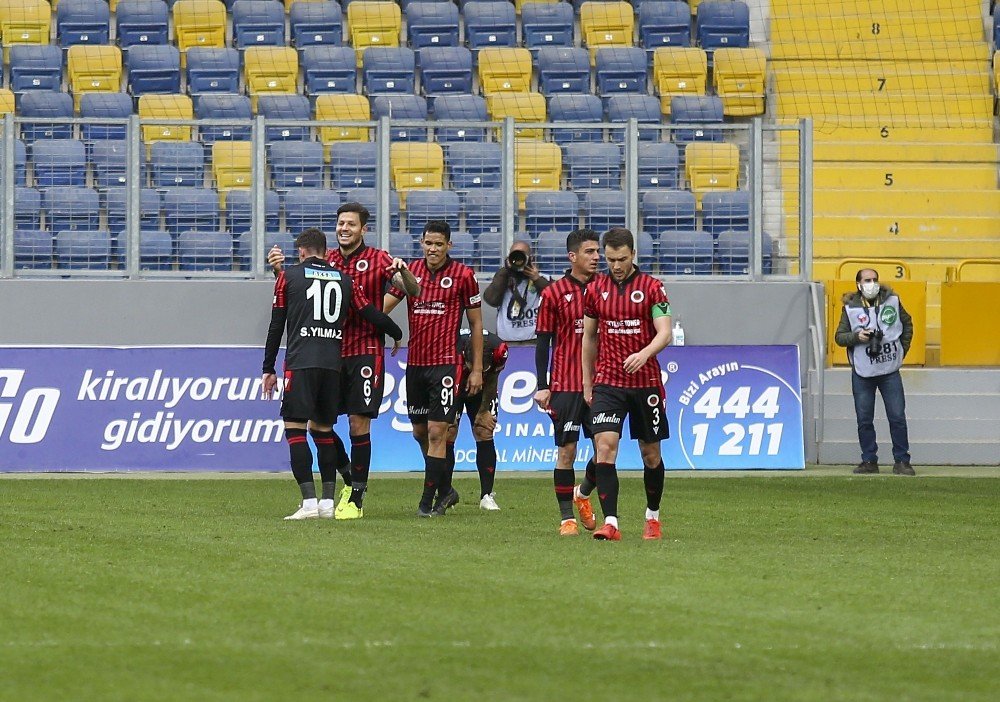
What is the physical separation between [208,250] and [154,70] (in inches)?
206

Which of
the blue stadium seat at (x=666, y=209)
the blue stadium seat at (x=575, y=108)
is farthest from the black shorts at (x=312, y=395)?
the blue stadium seat at (x=575, y=108)

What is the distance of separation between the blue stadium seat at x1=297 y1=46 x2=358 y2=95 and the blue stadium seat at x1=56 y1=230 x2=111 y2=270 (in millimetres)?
5308

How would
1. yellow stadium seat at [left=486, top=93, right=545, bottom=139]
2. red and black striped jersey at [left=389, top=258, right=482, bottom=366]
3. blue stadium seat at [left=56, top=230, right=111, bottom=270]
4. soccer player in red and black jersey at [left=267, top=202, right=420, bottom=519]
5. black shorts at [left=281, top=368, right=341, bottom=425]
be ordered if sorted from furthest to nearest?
yellow stadium seat at [left=486, top=93, right=545, bottom=139], blue stadium seat at [left=56, top=230, right=111, bottom=270], red and black striped jersey at [left=389, top=258, right=482, bottom=366], soccer player in red and black jersey at [left=267, top=202, right=420, bottom=519], black shorts at [left=281, top=368, right=341, bottom=425]

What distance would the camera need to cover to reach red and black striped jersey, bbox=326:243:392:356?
467 inches

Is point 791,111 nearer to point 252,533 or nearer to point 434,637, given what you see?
point 252,533

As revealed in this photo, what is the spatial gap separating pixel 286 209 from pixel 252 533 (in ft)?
28.3

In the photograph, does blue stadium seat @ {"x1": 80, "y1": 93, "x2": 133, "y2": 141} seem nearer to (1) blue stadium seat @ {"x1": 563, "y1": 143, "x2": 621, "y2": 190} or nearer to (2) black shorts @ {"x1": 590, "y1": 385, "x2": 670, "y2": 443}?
(1) blue stadium seat @ {"x1": 563, "y1": 143, "x2": 621, "y2": 190}

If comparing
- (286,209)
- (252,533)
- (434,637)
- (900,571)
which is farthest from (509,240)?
(434,637)

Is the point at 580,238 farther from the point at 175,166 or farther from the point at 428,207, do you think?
the point at 175,166

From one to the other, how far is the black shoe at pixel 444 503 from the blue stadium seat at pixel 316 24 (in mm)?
12687

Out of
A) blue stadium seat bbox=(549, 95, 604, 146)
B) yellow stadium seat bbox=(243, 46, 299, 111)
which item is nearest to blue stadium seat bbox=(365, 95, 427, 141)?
yellow stadium seat bbox=(243, 46, 299, 111)

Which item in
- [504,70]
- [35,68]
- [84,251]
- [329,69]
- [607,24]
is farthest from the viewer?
[607,24]

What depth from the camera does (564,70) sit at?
2345 cm

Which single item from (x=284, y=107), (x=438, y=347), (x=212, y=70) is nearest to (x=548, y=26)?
(x=284, y=107)
